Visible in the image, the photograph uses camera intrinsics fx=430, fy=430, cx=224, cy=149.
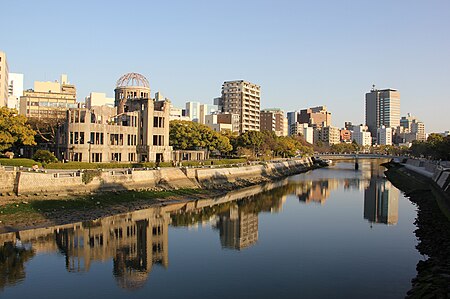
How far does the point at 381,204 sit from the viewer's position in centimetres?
6372

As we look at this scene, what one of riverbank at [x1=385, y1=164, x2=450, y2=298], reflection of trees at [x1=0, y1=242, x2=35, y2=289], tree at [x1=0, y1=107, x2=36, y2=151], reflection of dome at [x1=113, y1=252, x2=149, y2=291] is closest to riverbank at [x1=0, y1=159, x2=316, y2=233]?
reflection of trees at [x1=0, y1=242, x2=35, y2=289]

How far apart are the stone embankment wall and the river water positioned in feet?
24.7

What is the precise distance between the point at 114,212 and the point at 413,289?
101ft

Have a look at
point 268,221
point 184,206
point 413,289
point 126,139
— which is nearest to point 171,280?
point 413,289

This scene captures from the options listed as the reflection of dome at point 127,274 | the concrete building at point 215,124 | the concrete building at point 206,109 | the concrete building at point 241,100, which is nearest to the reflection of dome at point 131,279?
the reflection of dome at point 127,274

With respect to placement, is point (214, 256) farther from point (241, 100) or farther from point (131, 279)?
point (241, 100)

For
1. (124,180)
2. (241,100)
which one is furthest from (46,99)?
(124,180)

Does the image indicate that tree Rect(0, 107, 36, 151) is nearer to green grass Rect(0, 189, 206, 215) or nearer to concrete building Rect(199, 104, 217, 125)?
green grass Rect(0, 189, 206, 215)

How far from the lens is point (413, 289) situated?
24703 millimetres

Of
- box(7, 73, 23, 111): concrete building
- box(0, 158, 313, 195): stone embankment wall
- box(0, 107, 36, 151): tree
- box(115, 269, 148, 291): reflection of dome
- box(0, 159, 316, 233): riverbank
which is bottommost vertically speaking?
box(115, 269, 148, 291): reflection of dome

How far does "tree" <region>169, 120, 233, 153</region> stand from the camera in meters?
95.3

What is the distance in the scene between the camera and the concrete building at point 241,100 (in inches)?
6619

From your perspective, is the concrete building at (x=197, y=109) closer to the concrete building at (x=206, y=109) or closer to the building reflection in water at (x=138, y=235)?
the concrete building at (x=206, y=109)

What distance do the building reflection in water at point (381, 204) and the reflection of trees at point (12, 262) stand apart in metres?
36.9
